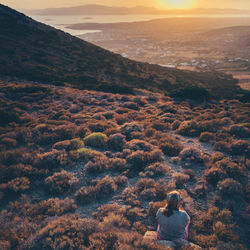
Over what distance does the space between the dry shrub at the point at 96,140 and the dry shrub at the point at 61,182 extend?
264 centimetres

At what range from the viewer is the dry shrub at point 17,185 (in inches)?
240

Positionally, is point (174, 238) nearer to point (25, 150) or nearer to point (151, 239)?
point (151, 239)

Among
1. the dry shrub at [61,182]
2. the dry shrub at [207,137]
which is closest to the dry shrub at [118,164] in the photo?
the dry shrub at [61,182]

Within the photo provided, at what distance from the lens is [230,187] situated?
20.0ft

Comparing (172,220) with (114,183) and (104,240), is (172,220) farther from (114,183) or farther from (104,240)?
(114,183)

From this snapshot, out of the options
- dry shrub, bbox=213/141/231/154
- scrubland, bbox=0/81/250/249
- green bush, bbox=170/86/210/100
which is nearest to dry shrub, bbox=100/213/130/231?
scrubland, bbox=0/81/250/249

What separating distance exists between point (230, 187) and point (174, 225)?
10.0 ft

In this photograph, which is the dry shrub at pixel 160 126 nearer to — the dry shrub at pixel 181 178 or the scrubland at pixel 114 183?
the scrubland at pixel 114 183

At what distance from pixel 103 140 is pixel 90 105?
885cm

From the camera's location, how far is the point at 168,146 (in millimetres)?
9078

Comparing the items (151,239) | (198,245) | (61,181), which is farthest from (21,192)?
(198,245)

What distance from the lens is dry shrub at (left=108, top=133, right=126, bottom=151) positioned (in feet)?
30.5

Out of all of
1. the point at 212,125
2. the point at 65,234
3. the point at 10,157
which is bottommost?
the point at 65,234

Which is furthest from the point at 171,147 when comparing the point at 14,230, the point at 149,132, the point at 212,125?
the point at 14,230
